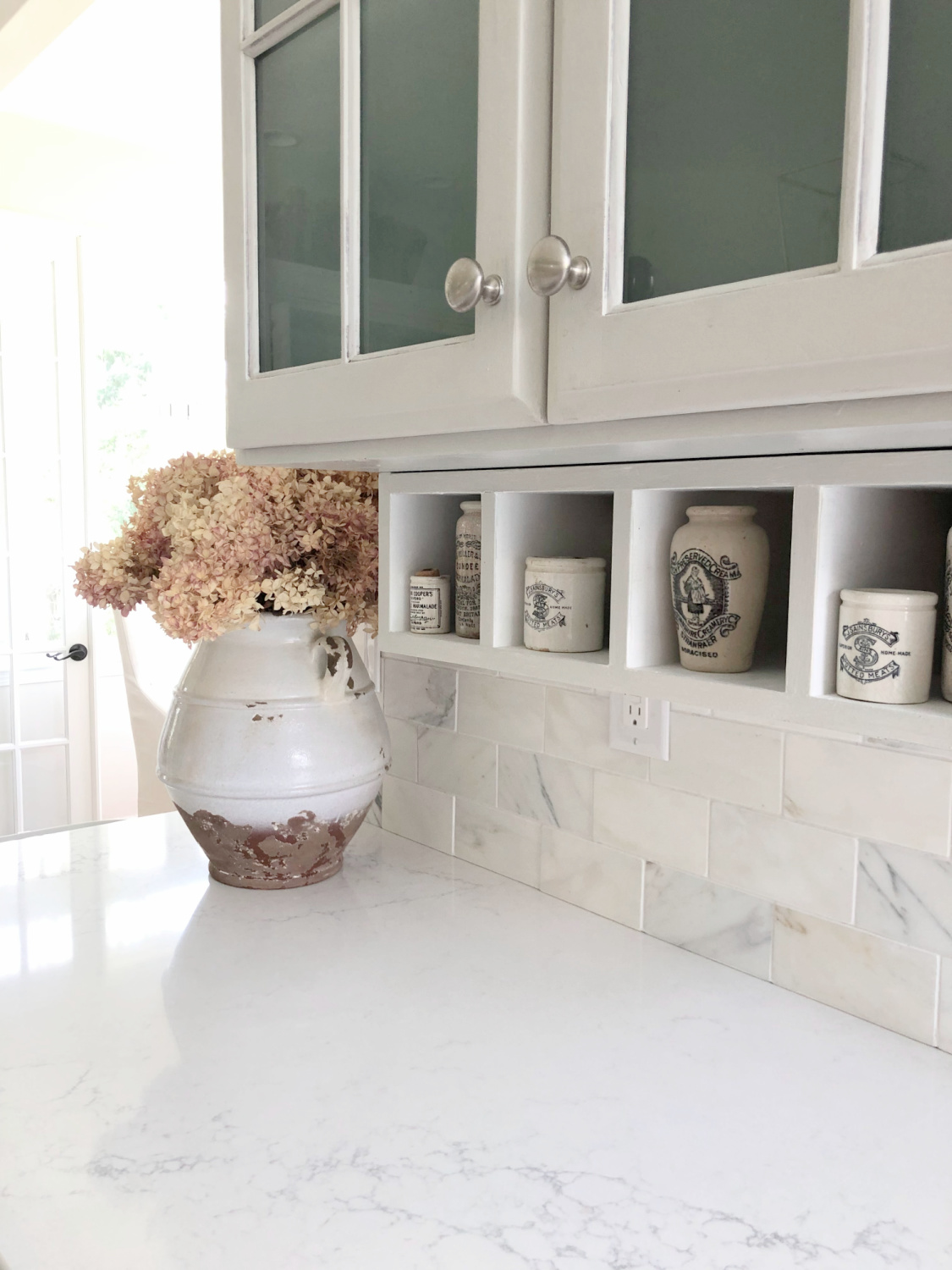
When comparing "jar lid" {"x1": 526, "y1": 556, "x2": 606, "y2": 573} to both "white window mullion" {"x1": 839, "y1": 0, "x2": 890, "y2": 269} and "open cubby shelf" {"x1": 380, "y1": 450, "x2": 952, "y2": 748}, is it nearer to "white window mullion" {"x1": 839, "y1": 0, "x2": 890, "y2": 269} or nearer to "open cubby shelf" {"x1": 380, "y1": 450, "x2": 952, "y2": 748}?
"open cubby shelf" {"x1": 380, "y1": 450, "x2": 952, "y2": 748}

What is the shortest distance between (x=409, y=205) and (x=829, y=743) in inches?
24.6

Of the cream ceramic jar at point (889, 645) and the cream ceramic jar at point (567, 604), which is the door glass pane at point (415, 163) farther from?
the cream ceramic jar at point (889, 645)

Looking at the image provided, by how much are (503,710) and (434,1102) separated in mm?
581

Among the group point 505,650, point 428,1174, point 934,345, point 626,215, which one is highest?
point 626,215

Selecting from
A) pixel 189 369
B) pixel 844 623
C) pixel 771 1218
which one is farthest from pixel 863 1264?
pixel 189 369

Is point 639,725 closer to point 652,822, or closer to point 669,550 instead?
point 652,822

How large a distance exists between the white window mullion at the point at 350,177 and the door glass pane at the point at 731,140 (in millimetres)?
311

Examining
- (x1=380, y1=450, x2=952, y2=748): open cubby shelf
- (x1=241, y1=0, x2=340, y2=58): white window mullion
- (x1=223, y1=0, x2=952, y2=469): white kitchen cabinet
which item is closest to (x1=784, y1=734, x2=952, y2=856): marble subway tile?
(x1=380, y1=450, x2=952, y2=748): open cubby shelf

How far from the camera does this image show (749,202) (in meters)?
0.64

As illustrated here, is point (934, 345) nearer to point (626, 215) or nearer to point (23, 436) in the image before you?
point (626, 215)

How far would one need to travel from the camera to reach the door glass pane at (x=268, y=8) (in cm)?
99

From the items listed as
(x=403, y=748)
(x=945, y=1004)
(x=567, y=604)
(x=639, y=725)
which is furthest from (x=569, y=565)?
(x=403, y=748)

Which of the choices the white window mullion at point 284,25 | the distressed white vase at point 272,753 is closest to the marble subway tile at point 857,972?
the distressed white vase at point 272,753

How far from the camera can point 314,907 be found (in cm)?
120
